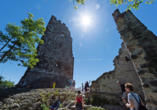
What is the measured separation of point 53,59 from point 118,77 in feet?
40.3

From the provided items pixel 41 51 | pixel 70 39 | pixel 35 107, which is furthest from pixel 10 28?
pixel 70 39

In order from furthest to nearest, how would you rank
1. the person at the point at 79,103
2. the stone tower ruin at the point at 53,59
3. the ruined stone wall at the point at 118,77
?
the stone tower ruin at the point at 53,59 < the ruined stone wall at the point at 118,77 < the person at the point at 79,103

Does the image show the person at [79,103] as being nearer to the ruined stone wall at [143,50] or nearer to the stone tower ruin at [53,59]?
the ruined stone wall at [143,50]

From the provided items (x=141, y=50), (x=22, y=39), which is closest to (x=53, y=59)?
(x=22, y=39)

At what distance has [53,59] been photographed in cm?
1438

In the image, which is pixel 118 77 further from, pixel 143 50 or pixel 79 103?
pixel 79 103

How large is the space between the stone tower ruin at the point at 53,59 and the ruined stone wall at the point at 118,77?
28.4 ft

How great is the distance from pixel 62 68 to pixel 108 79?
35.7ft

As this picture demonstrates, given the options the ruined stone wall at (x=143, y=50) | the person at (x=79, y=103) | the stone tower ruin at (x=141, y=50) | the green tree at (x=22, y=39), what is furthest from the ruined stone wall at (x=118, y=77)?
the green tree at (x=22, y=39)

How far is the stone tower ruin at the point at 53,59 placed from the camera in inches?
432

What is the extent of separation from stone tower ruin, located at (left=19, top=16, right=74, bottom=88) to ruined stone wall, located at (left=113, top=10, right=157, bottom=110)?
11.9m

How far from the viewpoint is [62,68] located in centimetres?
1521

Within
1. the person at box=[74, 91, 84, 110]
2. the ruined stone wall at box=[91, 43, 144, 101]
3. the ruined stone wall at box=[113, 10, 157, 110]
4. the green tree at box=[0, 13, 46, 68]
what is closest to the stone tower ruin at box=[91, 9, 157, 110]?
the ruined stone wall at box=[113, 10, 157, 110]

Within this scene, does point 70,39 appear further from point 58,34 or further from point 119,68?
point 119,68
